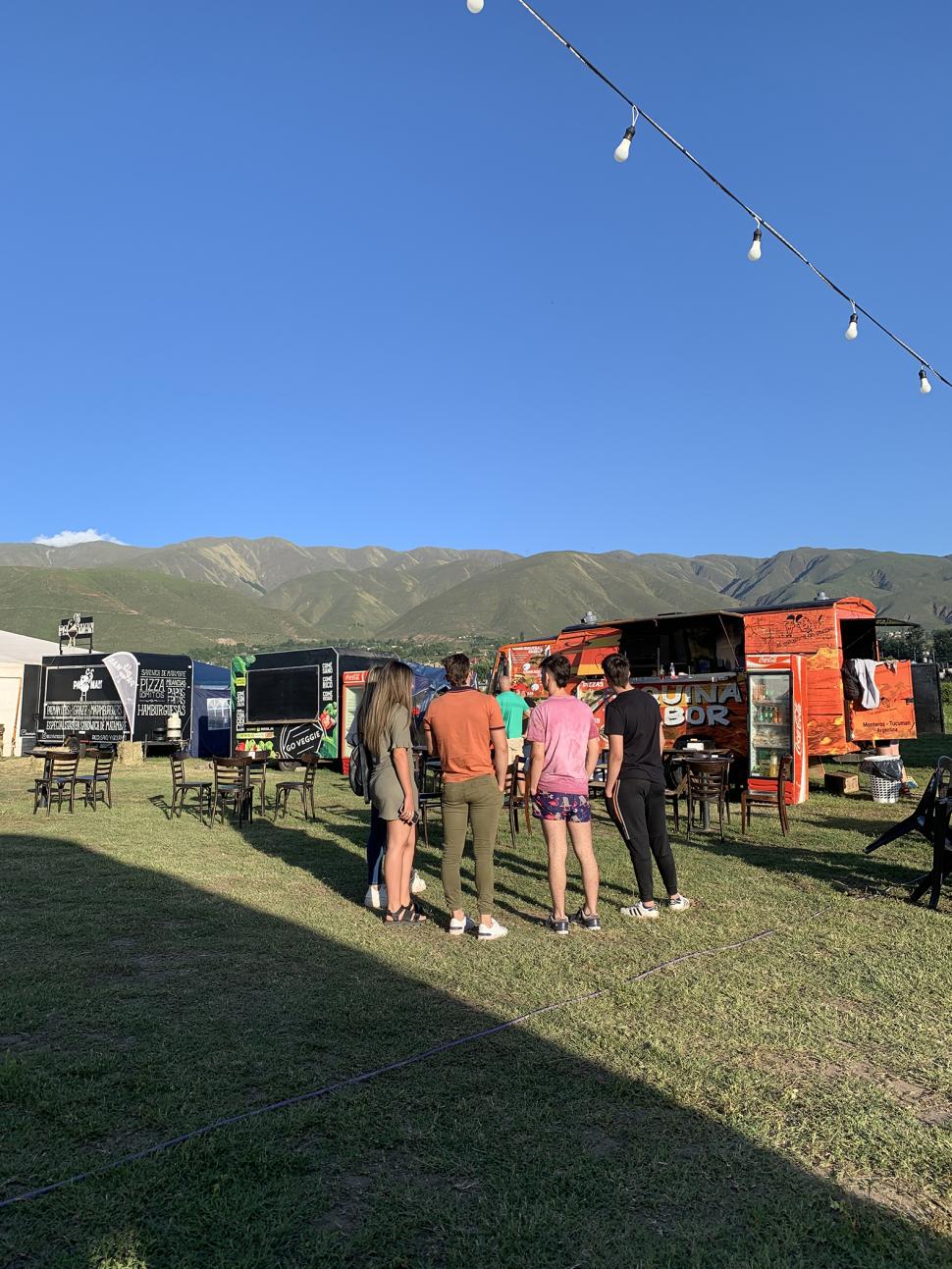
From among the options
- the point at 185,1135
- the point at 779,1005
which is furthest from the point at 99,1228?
the point at 779,1005

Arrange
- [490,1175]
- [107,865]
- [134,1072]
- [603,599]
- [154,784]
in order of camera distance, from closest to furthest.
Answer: [490,1175], [134,1072], [107,865], [154,784], [603,599]

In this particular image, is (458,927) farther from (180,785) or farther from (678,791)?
(180,785)

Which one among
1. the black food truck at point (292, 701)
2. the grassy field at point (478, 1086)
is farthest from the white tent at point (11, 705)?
the grassy field at point (478, 1086)

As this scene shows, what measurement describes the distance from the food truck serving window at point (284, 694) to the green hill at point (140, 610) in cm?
8901

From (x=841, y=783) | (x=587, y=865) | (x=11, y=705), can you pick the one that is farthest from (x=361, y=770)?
(x=11, y=705)

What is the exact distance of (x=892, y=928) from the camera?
5.01 meters

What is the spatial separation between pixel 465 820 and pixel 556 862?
615 mm

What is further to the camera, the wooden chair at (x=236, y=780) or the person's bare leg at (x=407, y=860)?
the wooden chair at (x=236, y=780)

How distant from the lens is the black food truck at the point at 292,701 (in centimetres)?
1683

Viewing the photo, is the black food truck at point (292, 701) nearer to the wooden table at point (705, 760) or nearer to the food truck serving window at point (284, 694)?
the food truck serving window at point (284, 694)

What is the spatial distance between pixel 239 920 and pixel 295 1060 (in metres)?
2.31

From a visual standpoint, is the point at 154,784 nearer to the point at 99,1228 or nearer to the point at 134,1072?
the point at 134,1072

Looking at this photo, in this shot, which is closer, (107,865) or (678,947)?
(678,947)

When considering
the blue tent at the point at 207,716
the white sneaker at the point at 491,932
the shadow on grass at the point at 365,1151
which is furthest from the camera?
the blue tent at the point at 207,716
